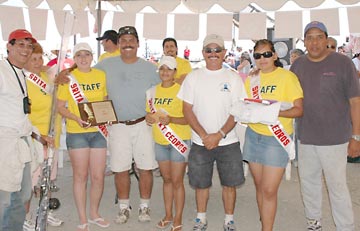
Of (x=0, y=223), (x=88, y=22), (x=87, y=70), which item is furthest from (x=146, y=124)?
(x=88, y=22)

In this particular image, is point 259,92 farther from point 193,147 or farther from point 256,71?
point 193,147

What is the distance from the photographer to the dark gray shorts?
12.7ft

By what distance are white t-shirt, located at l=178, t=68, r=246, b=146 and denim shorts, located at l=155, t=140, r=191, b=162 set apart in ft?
1.40

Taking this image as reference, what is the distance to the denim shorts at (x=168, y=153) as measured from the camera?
4086mm

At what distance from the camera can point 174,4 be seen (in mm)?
7648

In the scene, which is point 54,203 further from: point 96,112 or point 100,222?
point 96,112

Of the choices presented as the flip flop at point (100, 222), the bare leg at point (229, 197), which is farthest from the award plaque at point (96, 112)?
the bare leg at point (229, 197)

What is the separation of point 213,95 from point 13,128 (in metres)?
1.64

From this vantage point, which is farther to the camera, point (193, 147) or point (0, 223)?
point (193, 147)

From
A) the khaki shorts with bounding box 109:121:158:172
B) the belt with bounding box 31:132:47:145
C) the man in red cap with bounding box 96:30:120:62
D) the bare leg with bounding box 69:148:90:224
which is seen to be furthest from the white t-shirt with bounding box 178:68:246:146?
the man in red cap with bounding box 96:30:120:62

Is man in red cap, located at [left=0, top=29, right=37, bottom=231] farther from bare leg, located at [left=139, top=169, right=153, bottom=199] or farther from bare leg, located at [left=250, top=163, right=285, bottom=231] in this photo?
bare leg, located at [left=250, top=163, right=285, bottom=231]

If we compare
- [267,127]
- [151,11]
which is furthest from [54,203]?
[151,11]

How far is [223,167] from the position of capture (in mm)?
3916

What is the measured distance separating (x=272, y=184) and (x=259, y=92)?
0.75 meters
